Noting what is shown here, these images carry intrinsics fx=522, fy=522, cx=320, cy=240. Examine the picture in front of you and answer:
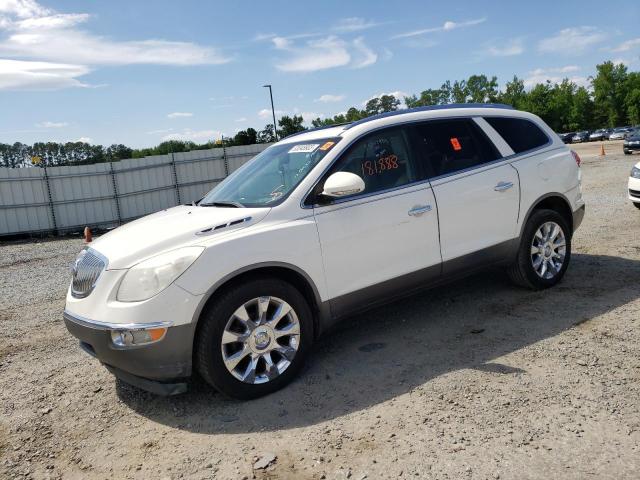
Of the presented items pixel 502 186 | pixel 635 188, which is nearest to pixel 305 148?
pixel 502 186

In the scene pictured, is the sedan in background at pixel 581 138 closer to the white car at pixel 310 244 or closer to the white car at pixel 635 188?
the white car at pixel 635 188

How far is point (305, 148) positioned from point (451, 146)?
4.32ft

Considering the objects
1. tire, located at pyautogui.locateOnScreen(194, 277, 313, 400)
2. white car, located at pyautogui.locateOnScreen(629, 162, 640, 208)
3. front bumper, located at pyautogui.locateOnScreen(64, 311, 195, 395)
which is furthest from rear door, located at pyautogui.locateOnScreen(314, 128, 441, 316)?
white car, located at pyautogui.locateOnScreen(629, 162, 640, 208)

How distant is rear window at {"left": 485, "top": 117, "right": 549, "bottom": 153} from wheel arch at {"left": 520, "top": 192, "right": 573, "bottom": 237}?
0.52m

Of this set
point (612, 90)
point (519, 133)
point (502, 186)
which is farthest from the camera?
point (612, 90)

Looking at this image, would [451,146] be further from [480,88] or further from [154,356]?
[480,88]

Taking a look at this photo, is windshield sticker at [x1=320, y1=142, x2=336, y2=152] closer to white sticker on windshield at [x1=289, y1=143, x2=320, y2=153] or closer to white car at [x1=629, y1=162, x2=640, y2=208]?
white sticker on windshield at [x1=289, y1=143, x2=320, y2=153]

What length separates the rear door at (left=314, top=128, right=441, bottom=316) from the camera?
384 centimetres

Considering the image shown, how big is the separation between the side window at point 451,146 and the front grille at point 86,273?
2653 mm

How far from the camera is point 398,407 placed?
10.8ft

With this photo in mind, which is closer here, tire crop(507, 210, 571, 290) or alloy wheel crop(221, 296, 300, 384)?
alloy wheel crop(221, 296, 300, 384)

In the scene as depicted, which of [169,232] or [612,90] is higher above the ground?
[612,90]

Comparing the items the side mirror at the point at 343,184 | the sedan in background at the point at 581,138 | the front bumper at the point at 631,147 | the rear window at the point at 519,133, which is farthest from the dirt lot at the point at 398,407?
the sedan in background at the point at 581,138

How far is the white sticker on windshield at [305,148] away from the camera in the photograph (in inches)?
166
